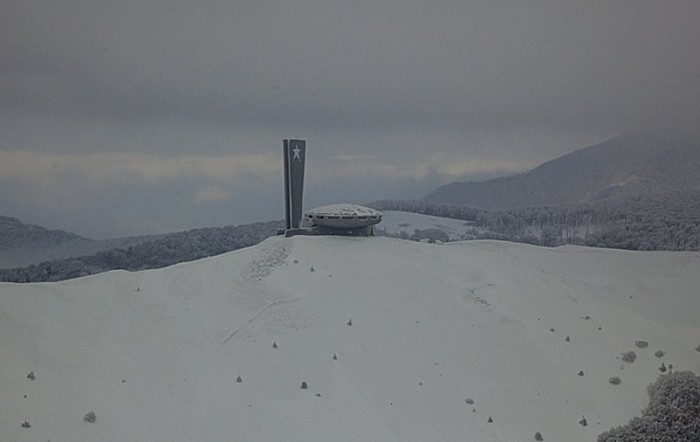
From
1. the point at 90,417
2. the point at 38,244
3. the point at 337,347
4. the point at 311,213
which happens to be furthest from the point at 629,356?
the point at 38,244

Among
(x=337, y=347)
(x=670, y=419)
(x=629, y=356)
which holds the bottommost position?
(x=670, y=419)

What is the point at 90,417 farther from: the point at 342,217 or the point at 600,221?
the point at 600,221

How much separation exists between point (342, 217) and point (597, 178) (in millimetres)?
6702

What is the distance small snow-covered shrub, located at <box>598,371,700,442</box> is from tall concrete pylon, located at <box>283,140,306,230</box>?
7602mm

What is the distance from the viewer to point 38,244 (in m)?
12.8

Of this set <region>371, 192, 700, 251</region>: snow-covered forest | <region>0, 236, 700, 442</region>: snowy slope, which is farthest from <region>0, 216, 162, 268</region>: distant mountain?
<region>371, 192, 700, 251</region>: snow-covered forest

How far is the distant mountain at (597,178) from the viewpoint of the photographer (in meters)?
9.49

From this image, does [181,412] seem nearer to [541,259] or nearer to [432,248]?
[432,248]

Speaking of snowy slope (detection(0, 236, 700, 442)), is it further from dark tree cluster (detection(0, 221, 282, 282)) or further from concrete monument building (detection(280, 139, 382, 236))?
dark tree cluster (detection(0, 221, 282, 282))

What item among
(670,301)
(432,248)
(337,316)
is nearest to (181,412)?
(337,316)

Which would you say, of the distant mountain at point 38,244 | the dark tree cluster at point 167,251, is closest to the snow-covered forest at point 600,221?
the dark tree cluster at point 167,251

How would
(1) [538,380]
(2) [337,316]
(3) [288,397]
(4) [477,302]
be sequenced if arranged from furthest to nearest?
1. (4) [477,302]
2. (2) [337,316]
3. (1) [538,380]
4. (3) [288,397]

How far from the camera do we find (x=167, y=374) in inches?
243

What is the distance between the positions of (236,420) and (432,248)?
6176 mm
